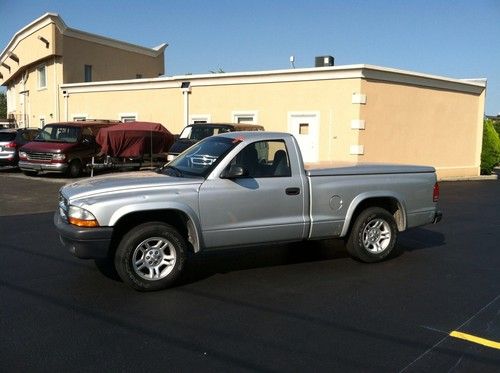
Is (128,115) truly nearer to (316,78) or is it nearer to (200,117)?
(200,117)

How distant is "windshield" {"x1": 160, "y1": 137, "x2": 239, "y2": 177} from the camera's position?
6.00 meters

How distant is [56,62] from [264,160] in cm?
2495

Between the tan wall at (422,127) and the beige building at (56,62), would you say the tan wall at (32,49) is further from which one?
the tan wall at (422,127)

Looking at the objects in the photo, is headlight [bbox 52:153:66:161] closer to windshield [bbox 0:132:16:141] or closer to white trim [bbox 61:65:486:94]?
windshield [bbox 0:132:16:141]

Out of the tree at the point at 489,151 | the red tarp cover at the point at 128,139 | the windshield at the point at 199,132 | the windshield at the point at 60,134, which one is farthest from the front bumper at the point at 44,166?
the tree at the point at 489,151

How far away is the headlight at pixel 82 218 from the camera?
5.27m

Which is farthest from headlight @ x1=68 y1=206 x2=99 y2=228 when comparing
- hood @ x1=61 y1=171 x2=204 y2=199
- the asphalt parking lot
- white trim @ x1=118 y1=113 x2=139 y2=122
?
white trim @ x1=118 y1=113 x2=139 y2=122

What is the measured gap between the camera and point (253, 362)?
3877 millimetres

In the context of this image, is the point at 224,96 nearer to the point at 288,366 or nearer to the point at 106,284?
the point at 106,284

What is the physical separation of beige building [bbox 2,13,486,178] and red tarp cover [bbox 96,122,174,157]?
3304 millimetres

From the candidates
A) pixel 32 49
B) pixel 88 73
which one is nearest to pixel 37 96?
pixel 32 49

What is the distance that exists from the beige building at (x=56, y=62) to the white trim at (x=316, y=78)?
6118 millimetres

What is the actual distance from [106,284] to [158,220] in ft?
2.95

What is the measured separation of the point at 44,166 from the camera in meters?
17.2
